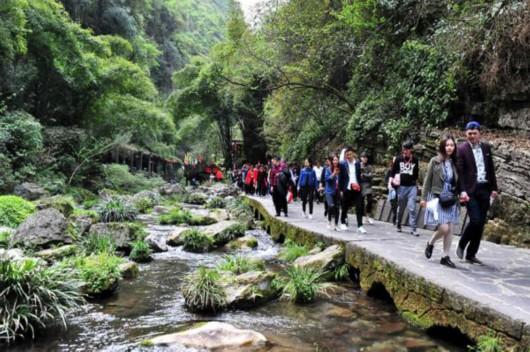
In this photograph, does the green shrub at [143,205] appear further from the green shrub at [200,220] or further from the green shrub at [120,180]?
the green shrub at [120,180]

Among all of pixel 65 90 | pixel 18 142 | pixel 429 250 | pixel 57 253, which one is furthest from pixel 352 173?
pixel 65 90

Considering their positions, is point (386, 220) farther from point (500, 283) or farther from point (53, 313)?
point (53, 313)

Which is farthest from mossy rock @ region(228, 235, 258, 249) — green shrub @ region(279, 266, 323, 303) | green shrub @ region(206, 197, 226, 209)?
green shrub @ region(206, 197, 226, 209)

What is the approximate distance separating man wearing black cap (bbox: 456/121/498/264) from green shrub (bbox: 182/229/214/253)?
682 cm

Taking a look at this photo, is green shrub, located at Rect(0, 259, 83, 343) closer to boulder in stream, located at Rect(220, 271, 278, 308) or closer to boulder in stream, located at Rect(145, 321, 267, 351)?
boulder in stream, located at Rect(145, 321, 267, 351)

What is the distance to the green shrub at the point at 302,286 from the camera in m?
6.41

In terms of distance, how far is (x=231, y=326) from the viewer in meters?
4.90

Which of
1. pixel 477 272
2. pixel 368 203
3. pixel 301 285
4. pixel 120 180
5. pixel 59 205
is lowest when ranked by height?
pixel 301 285

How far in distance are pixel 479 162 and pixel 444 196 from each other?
67 centimetres

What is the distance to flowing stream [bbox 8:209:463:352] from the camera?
4.77 m

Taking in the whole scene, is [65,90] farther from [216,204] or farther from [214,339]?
[214,339]

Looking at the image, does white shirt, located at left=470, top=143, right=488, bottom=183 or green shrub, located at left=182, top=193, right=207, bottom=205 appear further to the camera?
green shrub, located at left=182, top=193, right=207, bottom=205

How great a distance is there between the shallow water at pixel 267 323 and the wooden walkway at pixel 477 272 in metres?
0.63

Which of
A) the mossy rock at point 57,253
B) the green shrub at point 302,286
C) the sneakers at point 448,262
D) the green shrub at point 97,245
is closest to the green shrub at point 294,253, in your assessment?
the green shrub at point 302,286
